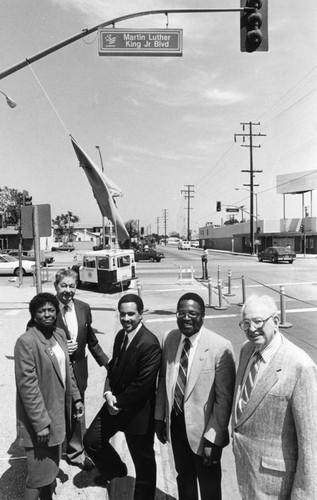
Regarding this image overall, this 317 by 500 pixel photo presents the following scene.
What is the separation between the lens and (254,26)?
22.2ft

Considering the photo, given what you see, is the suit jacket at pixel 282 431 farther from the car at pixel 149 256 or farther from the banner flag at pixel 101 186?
the car at pixel 149 256

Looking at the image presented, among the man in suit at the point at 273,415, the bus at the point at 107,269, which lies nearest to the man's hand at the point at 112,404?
the man in suit at the point at 273,415

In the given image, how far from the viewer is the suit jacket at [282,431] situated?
2025mm

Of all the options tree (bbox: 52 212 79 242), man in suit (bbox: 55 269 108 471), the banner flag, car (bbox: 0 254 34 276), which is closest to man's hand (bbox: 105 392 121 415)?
man in suit (bbox: 55 269 108 471)

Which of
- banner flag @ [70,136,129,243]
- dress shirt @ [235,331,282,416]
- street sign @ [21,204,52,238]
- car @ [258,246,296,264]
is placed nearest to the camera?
dress shirt @ [235,331,282,416]

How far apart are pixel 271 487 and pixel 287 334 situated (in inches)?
271

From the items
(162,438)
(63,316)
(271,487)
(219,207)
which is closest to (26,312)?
(63,316)

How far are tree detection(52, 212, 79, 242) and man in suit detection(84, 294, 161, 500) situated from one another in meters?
96.9

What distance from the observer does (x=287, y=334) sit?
865 centimetres

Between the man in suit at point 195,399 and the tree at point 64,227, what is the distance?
97173 mm

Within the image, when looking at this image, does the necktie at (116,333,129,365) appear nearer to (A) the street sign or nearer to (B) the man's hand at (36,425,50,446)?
(B) the man's hand at (36,425,50,446)

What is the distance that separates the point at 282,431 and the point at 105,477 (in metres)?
1.72

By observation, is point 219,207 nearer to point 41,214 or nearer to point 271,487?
point 41,214

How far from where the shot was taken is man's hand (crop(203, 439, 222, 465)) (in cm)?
257
